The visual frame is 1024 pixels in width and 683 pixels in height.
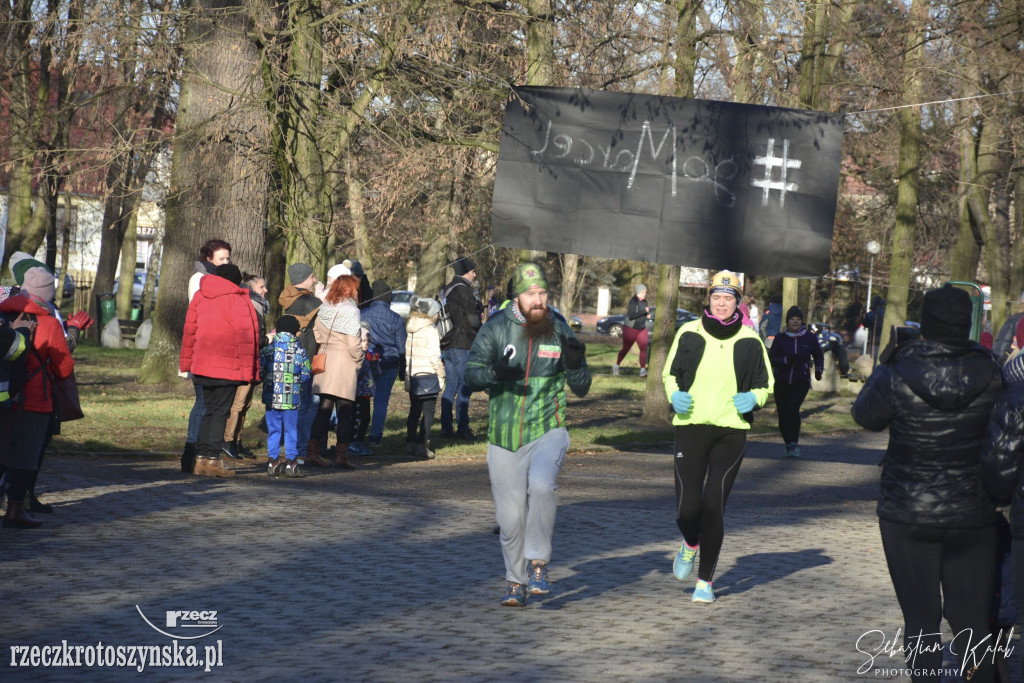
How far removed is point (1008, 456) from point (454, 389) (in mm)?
11009

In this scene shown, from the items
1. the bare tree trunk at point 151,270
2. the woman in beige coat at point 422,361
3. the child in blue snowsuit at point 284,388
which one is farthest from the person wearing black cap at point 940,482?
the bare tree trunk at point 151,270

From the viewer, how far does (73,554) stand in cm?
792

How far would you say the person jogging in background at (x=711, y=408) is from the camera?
24.1 ft

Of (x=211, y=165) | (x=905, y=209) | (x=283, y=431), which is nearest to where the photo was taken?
(x=283, y=431)

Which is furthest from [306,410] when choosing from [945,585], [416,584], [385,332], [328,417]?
[945,585]

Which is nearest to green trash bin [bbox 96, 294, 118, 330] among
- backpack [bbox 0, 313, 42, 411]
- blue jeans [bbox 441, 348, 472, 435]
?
blue jeans [bbox 441, 348, 472, 435]

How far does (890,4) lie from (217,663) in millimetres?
18448

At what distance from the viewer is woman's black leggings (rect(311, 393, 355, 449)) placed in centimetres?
1274

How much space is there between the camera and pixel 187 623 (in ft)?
20.8

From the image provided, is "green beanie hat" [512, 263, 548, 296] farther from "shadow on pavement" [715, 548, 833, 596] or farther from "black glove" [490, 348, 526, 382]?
"shadow on pavement" [715, 548, 833, 596]

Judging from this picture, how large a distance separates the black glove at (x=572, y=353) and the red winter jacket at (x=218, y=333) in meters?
4.85

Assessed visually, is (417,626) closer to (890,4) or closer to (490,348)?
(490,348)

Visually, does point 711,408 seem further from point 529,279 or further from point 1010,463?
point 1010,463

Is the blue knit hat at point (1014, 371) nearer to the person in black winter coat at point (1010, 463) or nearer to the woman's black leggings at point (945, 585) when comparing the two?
the person in black winter coat at point (1010, 463)
